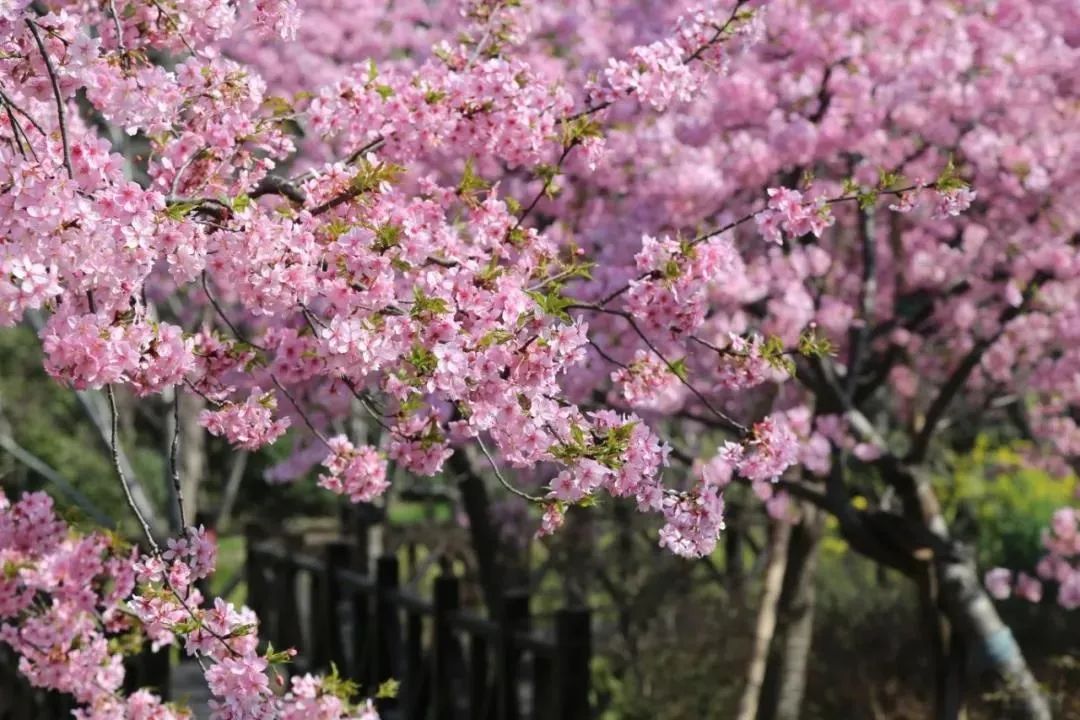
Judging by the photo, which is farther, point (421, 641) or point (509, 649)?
point (421, 641)

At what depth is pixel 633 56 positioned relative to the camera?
4.77 m

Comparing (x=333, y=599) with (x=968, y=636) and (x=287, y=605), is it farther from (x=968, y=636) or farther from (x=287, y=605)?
(x=968, y=636)

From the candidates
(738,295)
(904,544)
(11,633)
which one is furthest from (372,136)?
(904,544)

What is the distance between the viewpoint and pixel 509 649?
24.1 ft

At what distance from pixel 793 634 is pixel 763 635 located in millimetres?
173

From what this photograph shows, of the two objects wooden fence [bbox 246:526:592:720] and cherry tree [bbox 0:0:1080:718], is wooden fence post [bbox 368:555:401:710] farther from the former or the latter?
cherry tree [bbox 0:0:1080:718]

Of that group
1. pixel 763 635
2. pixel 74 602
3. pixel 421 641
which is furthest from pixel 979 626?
pixel 74 602

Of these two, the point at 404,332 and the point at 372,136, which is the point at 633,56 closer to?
the point at 372,136

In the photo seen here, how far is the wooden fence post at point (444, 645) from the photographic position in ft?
26.5

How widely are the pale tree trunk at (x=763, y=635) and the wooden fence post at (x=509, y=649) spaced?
7.00 feet

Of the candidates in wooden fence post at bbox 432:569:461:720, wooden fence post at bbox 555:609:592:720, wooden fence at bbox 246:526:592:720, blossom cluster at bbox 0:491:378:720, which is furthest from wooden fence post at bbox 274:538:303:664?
blossom cluster at bbox 0:491:378:720

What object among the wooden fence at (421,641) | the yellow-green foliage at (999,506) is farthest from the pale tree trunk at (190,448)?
the yellow-green foliage at (999,506)

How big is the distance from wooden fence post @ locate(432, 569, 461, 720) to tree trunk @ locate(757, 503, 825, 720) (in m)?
1.88

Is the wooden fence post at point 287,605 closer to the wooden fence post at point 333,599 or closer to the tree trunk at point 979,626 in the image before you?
the wooden fence post at point 333,599
